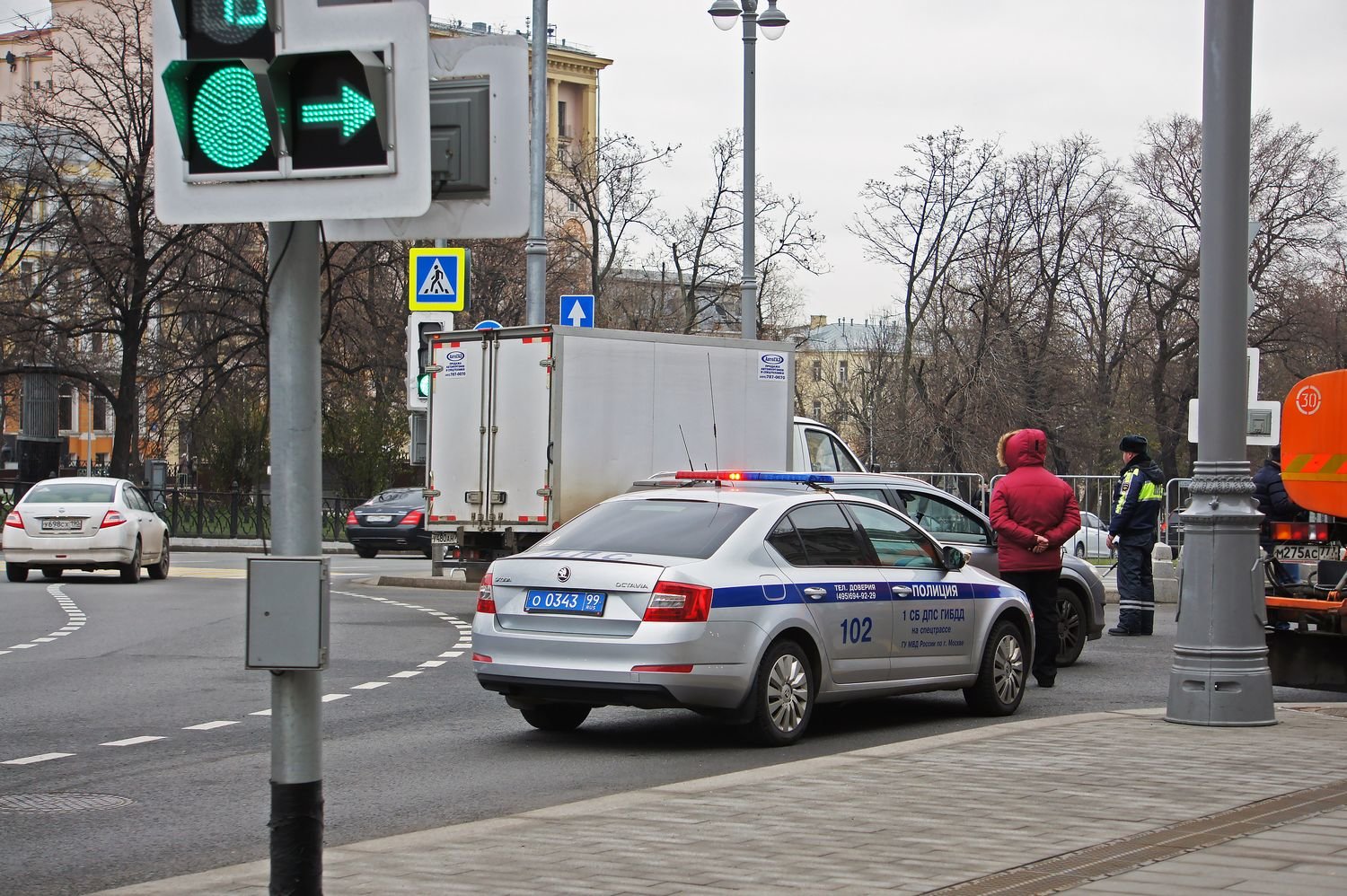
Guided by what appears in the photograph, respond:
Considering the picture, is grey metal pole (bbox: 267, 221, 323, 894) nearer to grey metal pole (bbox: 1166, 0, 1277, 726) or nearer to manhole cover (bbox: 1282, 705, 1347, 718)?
grey metal pole (bbox: 1166, 0, 1277, 726)

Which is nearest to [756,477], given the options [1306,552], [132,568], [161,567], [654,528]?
[654,528]

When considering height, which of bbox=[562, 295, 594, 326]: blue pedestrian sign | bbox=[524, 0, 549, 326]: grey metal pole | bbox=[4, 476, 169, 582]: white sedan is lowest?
bbox=[4, 476, 169, 582]: white sedan

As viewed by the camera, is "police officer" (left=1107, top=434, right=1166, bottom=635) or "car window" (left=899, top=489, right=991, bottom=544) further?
"police officer" (left=1107, top=434, right=1166, bottom=635)

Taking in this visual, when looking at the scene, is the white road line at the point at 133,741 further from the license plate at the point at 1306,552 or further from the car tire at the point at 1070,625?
the car tire at the point at 1070,625

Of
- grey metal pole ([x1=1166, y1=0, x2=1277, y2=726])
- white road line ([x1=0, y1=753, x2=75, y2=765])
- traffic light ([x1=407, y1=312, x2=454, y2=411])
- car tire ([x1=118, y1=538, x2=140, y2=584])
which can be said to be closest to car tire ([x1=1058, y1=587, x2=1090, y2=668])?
grey metal pole ([x1=1166, y1=0, x2=1277, y2=726])

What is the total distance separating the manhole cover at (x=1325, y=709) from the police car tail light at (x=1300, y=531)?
1.46 meters

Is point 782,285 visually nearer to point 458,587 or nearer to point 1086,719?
point 458,587

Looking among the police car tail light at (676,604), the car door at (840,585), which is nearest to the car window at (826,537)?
the car door at (840,585)

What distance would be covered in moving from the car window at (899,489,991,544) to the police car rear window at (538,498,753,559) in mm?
4244

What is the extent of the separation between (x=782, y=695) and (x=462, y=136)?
263 inches

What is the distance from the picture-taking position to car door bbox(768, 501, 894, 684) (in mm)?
11180

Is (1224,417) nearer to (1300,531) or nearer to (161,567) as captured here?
(1300,531)

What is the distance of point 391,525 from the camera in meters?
40.1

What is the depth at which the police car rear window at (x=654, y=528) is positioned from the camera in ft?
35.7
